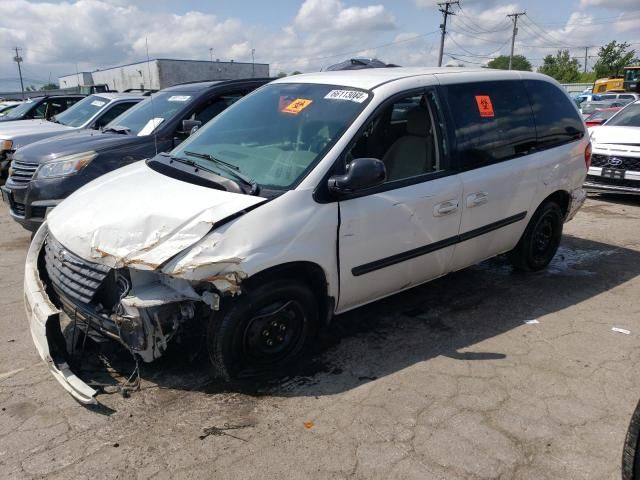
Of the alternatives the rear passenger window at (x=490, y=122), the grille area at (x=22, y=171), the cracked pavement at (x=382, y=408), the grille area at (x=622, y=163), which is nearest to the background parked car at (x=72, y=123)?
the grille area at (x=22, y=171)

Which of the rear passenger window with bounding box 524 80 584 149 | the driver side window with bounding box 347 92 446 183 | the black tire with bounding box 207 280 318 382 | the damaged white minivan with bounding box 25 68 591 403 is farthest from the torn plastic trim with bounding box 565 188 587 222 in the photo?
the black tire with bounding box 207 280 318 382

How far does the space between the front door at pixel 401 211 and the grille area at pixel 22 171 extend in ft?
13.9

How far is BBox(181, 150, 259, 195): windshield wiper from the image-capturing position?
3.11 metres

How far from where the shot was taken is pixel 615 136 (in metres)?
8.17

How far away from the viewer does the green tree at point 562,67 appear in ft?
254

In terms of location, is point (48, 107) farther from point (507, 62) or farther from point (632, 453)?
point (507, 62)

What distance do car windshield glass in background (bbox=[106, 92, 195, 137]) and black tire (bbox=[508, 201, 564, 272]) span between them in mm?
4175

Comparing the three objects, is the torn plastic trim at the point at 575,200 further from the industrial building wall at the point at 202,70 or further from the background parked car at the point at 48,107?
the industrial building wall at the point at 202,70

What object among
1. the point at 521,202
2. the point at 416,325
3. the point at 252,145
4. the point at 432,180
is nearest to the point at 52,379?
the point at 252,145

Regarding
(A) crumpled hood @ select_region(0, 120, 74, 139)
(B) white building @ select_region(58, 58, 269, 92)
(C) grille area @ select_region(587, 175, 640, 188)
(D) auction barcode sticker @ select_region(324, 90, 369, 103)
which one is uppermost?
(B) white building @ select_region(58, 58, 269, 92)

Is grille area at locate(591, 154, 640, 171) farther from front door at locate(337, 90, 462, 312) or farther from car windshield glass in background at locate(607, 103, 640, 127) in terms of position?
front door at locate(337, 90, 462, 312)

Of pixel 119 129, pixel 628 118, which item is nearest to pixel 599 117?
pixel 628 118

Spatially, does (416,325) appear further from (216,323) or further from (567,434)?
(216,323)

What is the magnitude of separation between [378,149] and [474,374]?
1645mm
